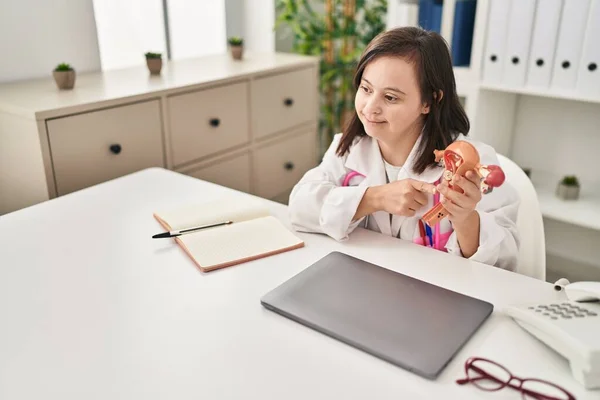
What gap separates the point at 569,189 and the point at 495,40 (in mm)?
619

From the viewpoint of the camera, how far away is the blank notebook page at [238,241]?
41.0 inches

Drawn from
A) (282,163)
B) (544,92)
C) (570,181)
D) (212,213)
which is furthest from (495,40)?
(212,213)

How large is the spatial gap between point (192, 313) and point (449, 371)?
394 millimetres

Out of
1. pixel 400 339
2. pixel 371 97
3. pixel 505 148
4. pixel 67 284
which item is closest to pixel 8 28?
pixel 67 284

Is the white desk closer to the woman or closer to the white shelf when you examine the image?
the woman

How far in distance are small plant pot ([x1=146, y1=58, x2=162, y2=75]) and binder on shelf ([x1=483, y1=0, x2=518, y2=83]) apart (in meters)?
1.17

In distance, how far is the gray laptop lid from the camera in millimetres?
772

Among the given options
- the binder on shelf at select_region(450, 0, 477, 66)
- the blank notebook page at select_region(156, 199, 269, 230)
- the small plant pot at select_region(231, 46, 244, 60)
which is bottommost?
the blank notebook page at select_region(156, 199, 269, 230)

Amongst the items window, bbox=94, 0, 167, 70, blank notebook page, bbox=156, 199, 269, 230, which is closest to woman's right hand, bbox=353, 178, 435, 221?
blank notebook page, bbox=156, 199, 269, 230

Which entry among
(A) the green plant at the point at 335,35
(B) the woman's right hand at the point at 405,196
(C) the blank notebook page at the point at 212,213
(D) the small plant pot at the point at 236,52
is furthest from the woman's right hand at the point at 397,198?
(A) the green plant at the point at 335,35

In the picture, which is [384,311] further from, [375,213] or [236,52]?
[236,52]

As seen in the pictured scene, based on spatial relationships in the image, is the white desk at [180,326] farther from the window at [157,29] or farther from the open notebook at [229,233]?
the window at [157,29]

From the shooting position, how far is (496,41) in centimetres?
198

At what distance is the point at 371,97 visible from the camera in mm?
1057
